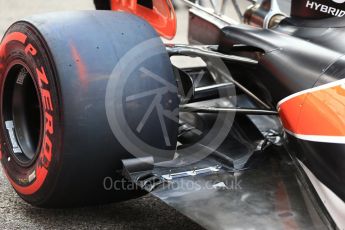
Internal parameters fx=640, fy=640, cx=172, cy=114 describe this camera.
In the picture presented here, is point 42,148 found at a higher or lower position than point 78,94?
lower

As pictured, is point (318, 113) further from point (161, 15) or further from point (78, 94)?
point (161, 15)

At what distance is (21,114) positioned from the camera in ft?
9.79

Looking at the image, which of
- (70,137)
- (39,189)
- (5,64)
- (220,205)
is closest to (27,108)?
(5,64)

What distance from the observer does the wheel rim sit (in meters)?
2.87

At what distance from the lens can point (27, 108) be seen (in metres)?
2.99

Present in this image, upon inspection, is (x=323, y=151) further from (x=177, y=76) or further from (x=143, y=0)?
(x=143, y=0)

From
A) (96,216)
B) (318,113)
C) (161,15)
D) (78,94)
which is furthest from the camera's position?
(161,15)

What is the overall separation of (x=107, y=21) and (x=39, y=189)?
0.73 m

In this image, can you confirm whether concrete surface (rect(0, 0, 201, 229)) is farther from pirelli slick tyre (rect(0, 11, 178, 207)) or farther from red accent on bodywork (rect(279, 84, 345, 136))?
red accent on bodywork (rect(279, 84, 345, 136))

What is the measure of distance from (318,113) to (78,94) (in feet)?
2.82
